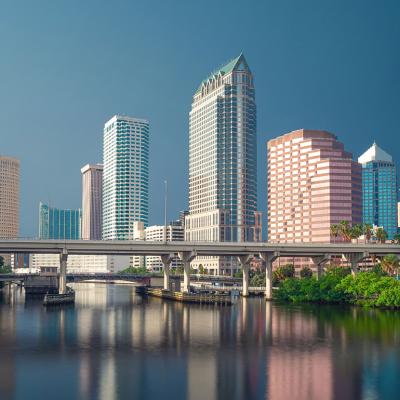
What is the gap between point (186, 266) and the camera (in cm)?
18625

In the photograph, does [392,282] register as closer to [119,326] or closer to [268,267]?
[268,267]

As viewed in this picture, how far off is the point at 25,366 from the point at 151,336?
1130 inches

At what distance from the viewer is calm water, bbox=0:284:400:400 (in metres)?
63.1

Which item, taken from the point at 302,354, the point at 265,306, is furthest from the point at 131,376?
the point at 265,306

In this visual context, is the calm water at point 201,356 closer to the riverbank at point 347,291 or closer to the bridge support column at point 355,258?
the riverbank at point 347,291

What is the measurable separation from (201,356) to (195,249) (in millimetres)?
101036

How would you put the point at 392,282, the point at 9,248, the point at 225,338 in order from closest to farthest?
the point at 225,338 < the point at 392,282 < the point at 9,248

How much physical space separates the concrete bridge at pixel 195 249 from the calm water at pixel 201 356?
40.3 m

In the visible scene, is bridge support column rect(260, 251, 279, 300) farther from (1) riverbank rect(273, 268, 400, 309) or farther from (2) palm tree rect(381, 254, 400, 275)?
(2) palm tree rect(381, 254, 400, 275)

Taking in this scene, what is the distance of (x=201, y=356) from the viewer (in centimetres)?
8138

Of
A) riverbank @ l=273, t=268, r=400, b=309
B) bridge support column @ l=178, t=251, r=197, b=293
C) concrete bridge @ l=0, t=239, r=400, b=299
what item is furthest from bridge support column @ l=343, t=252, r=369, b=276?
bridge support column @ l=178, t=251, r=197, b=293

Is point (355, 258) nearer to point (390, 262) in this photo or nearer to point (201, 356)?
point (390, 262)

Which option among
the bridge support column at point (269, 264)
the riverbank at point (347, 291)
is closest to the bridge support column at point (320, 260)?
the riverbank at point (347, 291)

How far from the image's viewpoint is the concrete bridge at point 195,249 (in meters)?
173
